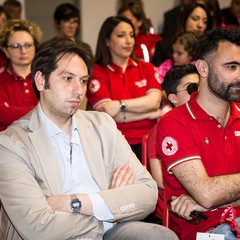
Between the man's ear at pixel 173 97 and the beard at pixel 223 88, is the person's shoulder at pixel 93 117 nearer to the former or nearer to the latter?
the beard at pixel 223 88

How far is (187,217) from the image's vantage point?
8.15 feet

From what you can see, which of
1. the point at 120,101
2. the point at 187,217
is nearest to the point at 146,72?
the point at 120,101

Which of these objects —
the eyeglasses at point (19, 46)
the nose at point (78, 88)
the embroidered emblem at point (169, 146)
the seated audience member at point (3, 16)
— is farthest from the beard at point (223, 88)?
the seated audience member at point (3, 16)

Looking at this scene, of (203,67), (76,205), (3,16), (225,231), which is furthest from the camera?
(3,16)

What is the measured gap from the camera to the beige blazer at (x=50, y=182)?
2.24 meters

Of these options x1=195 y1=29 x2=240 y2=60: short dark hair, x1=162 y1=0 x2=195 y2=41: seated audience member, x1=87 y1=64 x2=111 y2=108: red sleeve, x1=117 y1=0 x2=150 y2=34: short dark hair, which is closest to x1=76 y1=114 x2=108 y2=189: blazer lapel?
x1=195 y1=29 x2=240 y2=60: short dark hair

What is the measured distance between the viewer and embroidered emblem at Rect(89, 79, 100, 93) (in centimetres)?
399

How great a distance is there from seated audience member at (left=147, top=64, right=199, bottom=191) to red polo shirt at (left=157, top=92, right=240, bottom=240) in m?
0.52

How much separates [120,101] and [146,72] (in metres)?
0.42

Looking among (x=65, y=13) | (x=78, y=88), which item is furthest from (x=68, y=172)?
(x=65, y=13)

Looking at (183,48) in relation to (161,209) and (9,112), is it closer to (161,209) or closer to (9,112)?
(9,112)

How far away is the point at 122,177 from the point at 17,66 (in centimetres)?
189

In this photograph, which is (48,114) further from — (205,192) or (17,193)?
(205,192)

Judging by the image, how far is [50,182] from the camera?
2383 mm
